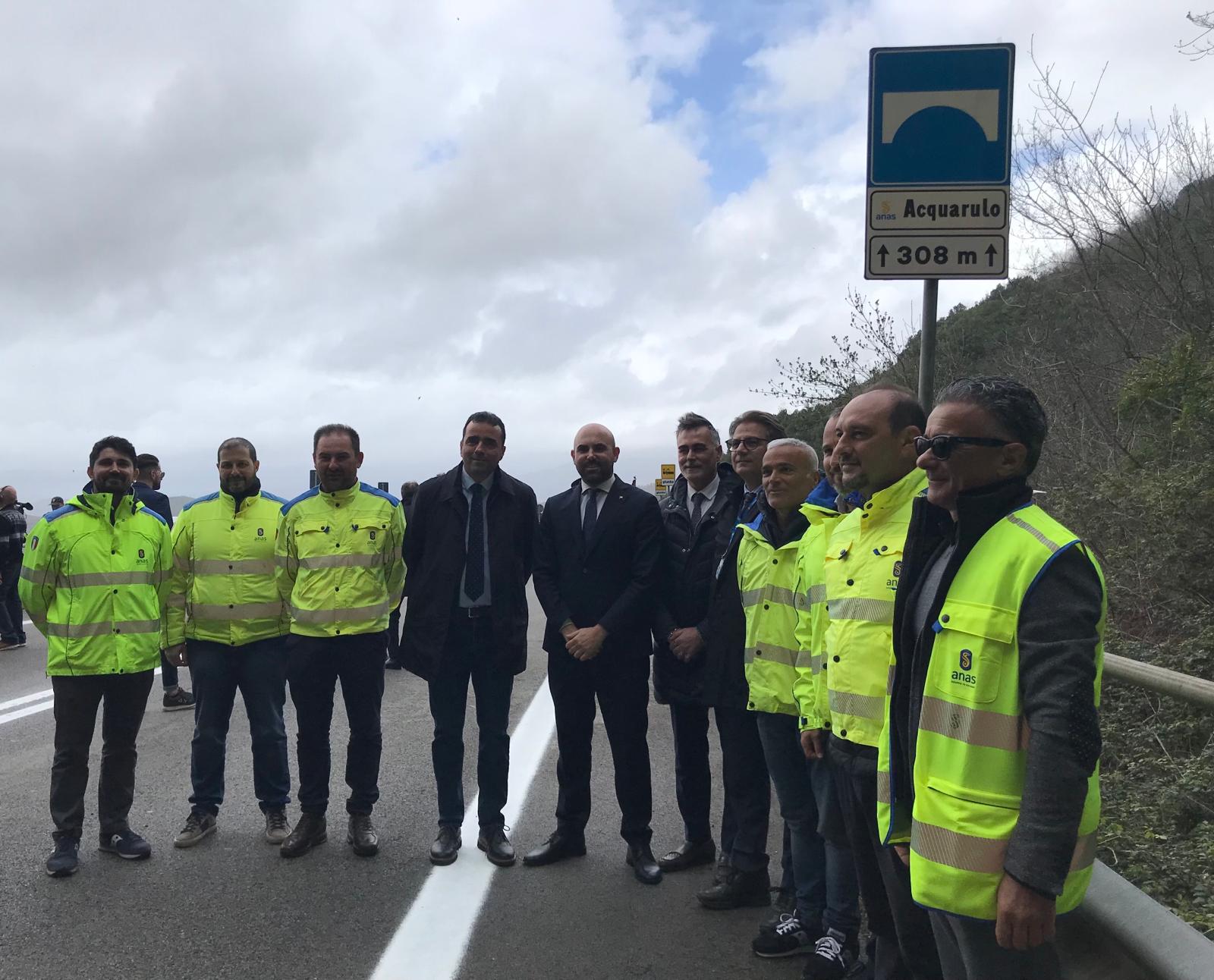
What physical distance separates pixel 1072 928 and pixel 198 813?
4.45 meters

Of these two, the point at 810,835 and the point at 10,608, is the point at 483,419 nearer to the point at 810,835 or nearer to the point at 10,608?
the point at 810,835

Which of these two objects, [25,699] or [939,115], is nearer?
[939,115]

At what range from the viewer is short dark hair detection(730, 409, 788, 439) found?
5016 mm

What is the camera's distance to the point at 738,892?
14.8 ft

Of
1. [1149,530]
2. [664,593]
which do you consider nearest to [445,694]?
[664,593]

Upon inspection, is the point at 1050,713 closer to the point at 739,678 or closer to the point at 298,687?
the point at 739,678

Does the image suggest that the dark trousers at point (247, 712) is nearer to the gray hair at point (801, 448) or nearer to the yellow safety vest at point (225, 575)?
the yellow safety vest at point (225, 575)

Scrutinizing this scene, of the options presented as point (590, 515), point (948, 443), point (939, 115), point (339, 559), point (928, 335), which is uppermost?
point (939, 115)

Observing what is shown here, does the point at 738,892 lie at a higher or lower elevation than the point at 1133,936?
lower

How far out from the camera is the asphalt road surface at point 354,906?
3.89 meters

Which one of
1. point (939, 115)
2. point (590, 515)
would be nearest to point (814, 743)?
point (590, 515)

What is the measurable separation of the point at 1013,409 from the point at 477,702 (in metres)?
3.88

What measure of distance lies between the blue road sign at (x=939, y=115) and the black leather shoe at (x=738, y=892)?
3201 millimetres

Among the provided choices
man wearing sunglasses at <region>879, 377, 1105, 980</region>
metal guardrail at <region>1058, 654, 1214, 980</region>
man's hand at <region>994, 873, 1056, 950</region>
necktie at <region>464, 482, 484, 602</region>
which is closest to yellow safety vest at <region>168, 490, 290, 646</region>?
necktie at <region>464, 482, 484, 602</region>
